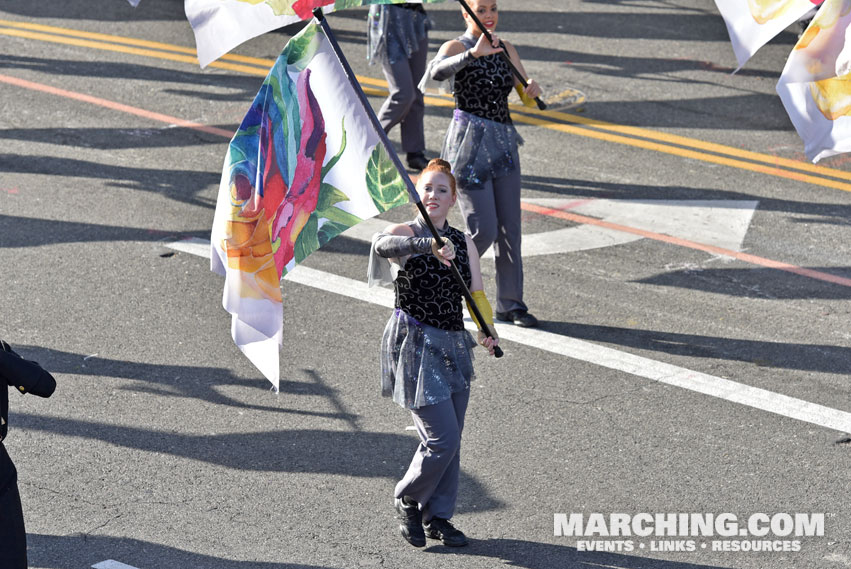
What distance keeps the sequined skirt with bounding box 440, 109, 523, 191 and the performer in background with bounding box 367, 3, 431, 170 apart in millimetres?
2781

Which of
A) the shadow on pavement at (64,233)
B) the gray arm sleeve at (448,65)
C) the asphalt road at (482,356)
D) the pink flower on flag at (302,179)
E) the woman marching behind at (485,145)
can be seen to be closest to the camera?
the pink flower on flag at (302,179)

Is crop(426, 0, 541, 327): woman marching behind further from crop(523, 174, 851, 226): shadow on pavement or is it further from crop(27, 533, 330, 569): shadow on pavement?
crop(27, 533, 330, 569): shadow on pavement

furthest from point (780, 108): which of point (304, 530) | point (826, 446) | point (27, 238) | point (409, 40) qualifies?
point (304, 530)

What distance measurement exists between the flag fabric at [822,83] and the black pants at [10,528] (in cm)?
402

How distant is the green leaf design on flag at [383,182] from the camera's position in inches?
230

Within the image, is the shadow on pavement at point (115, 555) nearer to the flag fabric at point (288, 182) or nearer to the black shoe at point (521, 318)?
the flag fabric at point (288, 182)

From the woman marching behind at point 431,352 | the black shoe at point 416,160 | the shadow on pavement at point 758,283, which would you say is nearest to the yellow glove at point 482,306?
the woman marching behind at point 431,352

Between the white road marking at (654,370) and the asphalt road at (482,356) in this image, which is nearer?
the asphalt road at (482,356)

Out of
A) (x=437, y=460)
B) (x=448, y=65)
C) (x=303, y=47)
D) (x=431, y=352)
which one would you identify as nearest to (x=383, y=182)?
(x=303, y=47)

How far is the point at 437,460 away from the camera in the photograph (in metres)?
6.04

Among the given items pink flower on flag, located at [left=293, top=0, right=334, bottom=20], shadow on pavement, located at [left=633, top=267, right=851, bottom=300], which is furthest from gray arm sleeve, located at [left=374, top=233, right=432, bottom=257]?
shadow on pavement, located at [left=633, top=267, right=851, bottom=300]

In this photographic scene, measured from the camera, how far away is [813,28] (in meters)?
6.09

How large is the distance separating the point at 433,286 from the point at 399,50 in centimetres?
552

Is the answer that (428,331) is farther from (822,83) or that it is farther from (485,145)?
(485,145)
